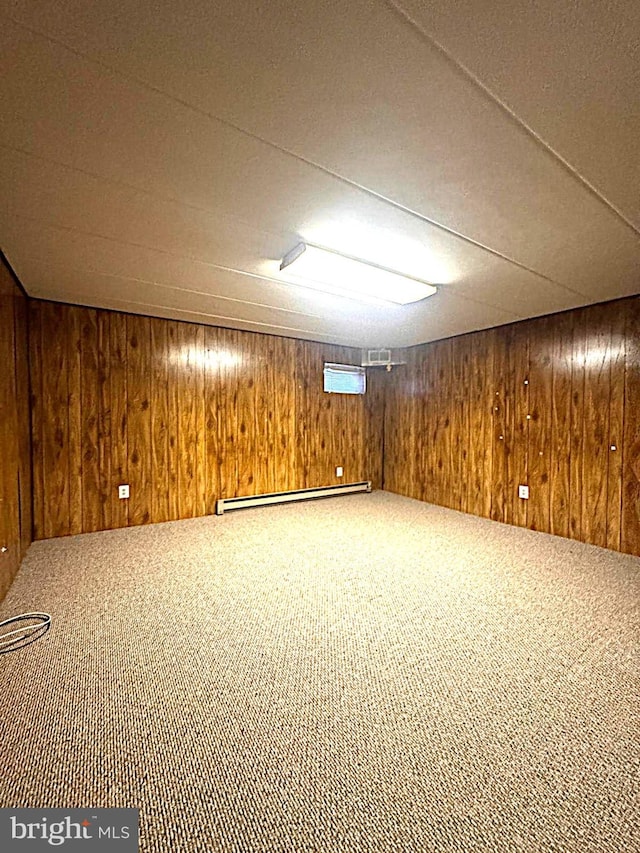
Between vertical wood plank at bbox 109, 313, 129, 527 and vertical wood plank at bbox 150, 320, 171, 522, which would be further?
vertical wood plank at bbox 150, 320, 171, 522

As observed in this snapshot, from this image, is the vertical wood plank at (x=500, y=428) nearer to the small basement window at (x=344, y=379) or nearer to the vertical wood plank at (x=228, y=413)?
the small basement window at (x=344, y=379)

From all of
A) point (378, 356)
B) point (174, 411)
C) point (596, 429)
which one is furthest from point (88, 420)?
point (596, 429)

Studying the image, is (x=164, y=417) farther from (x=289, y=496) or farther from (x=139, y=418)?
(x=289, y=496)

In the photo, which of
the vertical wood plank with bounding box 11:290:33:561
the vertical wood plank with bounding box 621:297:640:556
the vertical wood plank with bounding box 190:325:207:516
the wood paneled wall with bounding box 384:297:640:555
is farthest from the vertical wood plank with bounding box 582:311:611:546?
the vertical wood plank with bounding box 11:290:33:561

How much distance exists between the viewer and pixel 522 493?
3701mm

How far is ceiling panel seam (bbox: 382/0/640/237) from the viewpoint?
35.6 inches

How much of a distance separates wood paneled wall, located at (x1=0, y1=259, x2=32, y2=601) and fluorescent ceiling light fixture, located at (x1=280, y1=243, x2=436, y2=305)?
183 cm

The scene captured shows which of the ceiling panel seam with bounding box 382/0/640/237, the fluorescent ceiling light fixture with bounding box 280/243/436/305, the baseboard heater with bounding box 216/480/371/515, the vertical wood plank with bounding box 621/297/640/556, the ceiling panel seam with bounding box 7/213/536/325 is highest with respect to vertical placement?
the ceiling panel seam with bounding box 7/213/536/325

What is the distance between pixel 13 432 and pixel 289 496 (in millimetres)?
2809

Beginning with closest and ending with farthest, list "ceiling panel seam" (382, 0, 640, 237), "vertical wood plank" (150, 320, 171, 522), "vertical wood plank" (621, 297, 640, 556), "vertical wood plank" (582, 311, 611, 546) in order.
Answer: "ceiling panel seam" (382, 0, 640, 237) < "vertical wood plank" (621, 297, 640, 556) < "vertical wood plank" (582, 311, 611, 546) < "vertical wood plank" (150, 320, 171, 522)

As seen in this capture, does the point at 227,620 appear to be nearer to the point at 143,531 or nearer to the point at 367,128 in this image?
the point at 143,531

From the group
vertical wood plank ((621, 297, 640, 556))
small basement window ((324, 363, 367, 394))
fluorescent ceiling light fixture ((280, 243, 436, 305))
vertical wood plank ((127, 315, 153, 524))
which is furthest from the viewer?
small basement window ((324, 363, 367, 394))

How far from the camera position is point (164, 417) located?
378 cm

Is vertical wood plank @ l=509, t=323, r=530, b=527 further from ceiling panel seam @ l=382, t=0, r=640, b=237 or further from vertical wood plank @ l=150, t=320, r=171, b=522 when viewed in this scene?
vertical wood plank @ l=150, t=320, r=171, b=522
